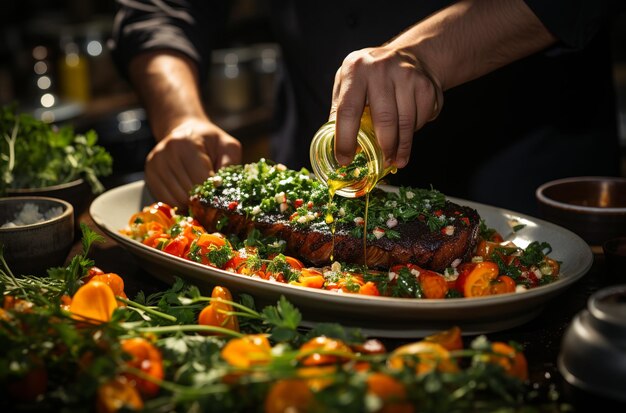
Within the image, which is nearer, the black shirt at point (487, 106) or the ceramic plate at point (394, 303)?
the ceramic plate at point (394, 303)

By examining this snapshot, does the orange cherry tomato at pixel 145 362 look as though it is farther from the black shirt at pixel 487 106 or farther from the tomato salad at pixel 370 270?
the black shirt at pixel 487 106

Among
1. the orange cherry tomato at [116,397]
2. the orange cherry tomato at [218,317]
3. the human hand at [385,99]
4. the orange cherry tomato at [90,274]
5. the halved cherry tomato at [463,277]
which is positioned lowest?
the halved cherry tomato at [463,277]

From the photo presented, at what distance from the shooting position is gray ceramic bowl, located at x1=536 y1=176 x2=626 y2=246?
8.71ft

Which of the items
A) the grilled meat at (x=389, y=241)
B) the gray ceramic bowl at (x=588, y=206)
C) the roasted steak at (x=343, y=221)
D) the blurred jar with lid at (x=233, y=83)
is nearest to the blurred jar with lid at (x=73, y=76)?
the blurred jar with lid at (x=233, y=83)

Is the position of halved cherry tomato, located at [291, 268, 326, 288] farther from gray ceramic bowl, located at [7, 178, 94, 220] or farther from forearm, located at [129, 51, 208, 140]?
forearm, located at [129, 51, 208, 140]

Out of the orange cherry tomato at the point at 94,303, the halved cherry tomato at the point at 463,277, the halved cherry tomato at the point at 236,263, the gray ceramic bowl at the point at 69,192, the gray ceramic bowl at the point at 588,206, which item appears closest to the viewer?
the orange cherry tomato at the point at 94,303

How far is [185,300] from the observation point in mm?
1900

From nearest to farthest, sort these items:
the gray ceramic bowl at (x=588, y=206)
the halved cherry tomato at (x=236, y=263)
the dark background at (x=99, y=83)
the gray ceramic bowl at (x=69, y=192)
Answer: the halved cherry tomato at (x=236, y=263) < the gray ceramic bowl at (x=588, y=206) < the gray ceramic bowl at (x=69, y=192) < the dark background at (x=99, y=83)

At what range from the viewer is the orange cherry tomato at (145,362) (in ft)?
5.36

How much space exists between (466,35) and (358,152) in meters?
0.64

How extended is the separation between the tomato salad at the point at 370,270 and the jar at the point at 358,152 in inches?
10.8

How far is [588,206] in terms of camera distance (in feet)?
9.51

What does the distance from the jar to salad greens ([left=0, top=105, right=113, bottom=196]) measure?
135 cm

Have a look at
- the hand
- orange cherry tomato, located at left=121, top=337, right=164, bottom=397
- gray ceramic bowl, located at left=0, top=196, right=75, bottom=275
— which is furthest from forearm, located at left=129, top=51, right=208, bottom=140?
orange cherry tomato, located at left=121, top=337, right=164, bottom=397
